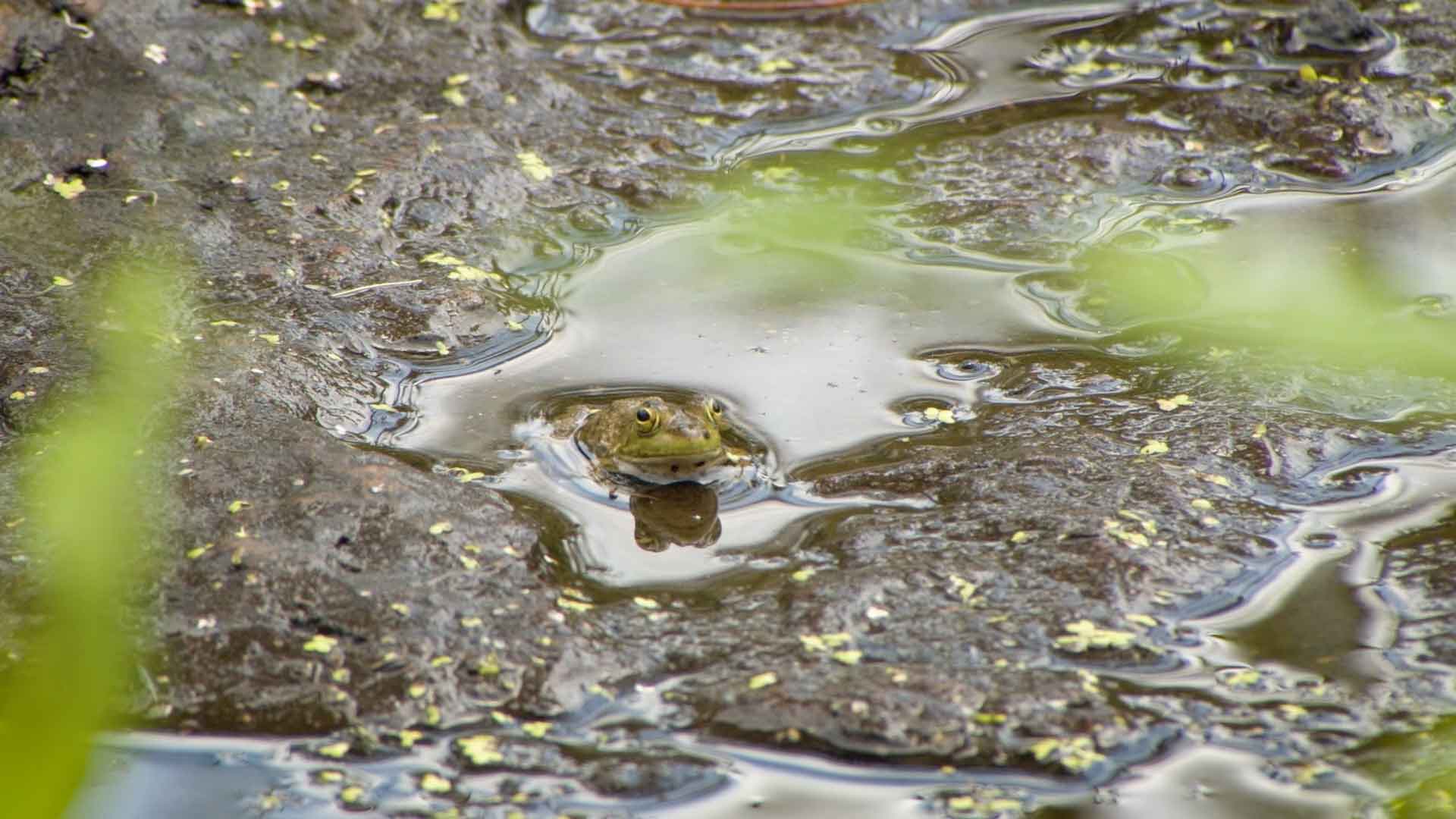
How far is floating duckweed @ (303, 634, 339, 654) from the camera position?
3264mm

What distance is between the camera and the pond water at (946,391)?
9.88 feet

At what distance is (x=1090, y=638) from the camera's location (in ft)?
10.9

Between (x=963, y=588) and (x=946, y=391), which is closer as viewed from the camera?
(x=963, y=588)

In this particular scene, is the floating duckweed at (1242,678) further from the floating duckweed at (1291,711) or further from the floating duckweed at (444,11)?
the floating duckweed at (444,11)

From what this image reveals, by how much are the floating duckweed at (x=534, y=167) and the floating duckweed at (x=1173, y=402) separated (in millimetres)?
2668

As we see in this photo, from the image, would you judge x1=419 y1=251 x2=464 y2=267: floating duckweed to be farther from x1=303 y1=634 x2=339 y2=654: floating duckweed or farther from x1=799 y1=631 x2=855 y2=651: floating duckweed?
x1=799 y1=631 x2=855 y2=651: floating duckweed

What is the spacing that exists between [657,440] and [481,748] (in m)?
1.20

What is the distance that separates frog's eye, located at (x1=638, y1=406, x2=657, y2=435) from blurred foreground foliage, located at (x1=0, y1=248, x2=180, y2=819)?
1.33 metres

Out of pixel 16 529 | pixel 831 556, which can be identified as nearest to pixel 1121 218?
pixel 831 556

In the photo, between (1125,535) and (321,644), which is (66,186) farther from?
(1125,535)

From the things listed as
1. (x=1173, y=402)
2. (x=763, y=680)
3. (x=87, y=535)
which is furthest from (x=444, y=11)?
(x=87, y=535)

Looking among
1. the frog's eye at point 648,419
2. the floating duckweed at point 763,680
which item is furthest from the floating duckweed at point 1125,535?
the frog's eye at point 648,419

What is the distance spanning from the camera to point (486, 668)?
10.6 feet

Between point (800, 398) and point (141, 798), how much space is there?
2291 mm
